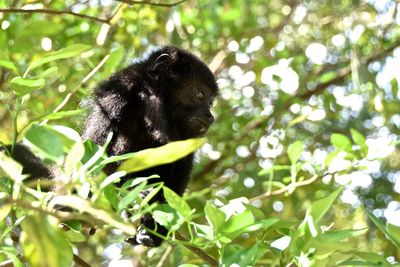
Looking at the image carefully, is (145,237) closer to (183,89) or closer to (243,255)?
(183,89)

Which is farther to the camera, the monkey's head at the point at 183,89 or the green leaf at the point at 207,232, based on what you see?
the monkey's head at the point at 183,89

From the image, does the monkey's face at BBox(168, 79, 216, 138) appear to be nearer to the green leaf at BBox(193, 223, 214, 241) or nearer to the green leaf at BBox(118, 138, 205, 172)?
the green leaf at BBox(193, 223, 214, 241)

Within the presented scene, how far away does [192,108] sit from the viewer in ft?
14.4

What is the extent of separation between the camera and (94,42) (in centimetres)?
509

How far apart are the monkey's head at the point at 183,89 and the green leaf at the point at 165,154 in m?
2.47

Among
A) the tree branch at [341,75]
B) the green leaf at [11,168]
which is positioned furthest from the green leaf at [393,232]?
the tree branch at [341,75]

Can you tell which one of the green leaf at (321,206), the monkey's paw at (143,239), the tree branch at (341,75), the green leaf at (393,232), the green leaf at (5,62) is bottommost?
the tree branch at (341,75)

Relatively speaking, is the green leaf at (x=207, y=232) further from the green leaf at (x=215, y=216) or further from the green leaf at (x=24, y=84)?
the green leaf at (x=24, y=84)

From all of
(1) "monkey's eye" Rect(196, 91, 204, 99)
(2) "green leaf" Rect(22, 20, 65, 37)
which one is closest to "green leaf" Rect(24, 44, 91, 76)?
(2) "green leaf" Rect(22, 20, 65, 37)

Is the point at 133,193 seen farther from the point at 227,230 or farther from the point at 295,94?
the point at 295,94

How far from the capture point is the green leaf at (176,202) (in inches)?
70.7

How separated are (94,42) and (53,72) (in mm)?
2807

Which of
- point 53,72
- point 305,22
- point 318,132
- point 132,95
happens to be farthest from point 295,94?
point 53,72

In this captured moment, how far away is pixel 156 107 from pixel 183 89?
0.56m
